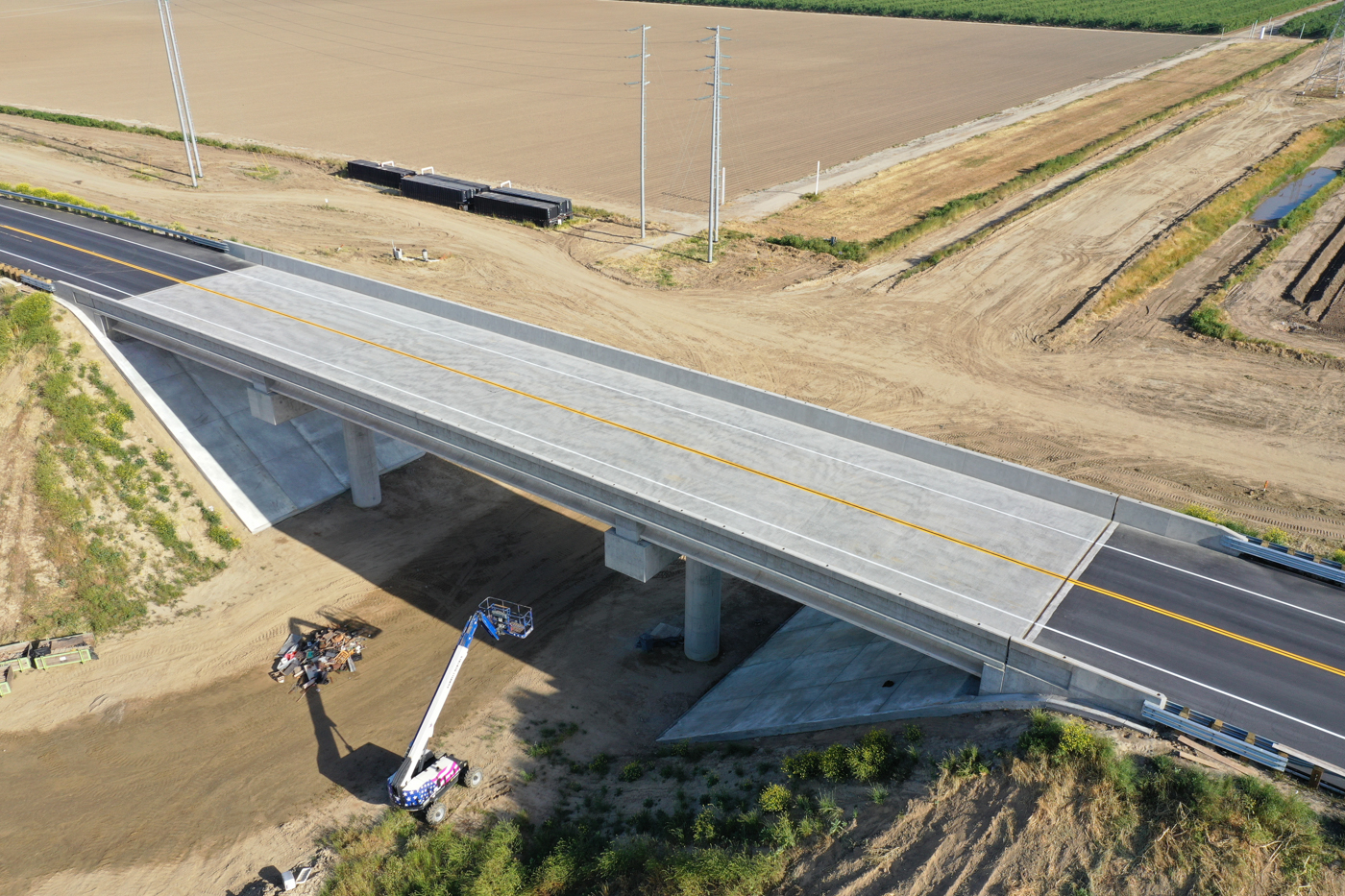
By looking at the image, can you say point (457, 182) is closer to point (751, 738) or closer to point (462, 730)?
point (462, 730)

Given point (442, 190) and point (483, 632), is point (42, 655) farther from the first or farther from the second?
point (442, 190)

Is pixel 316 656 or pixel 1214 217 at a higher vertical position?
pixel 1214 217

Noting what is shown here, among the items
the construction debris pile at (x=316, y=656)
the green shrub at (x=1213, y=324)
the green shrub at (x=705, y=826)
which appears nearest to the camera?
the green shrub at (x=705, y=826)

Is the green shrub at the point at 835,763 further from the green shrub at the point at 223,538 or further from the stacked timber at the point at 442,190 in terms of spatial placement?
the stacked timber at the point at 442,190

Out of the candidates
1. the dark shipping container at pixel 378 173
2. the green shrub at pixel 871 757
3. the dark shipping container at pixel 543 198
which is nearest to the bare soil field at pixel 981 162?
the dark shipping container at pixel 543 198

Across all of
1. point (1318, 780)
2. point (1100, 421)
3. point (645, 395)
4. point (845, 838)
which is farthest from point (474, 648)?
point (1100, 421)

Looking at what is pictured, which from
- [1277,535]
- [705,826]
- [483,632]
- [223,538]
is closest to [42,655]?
[223,538]
